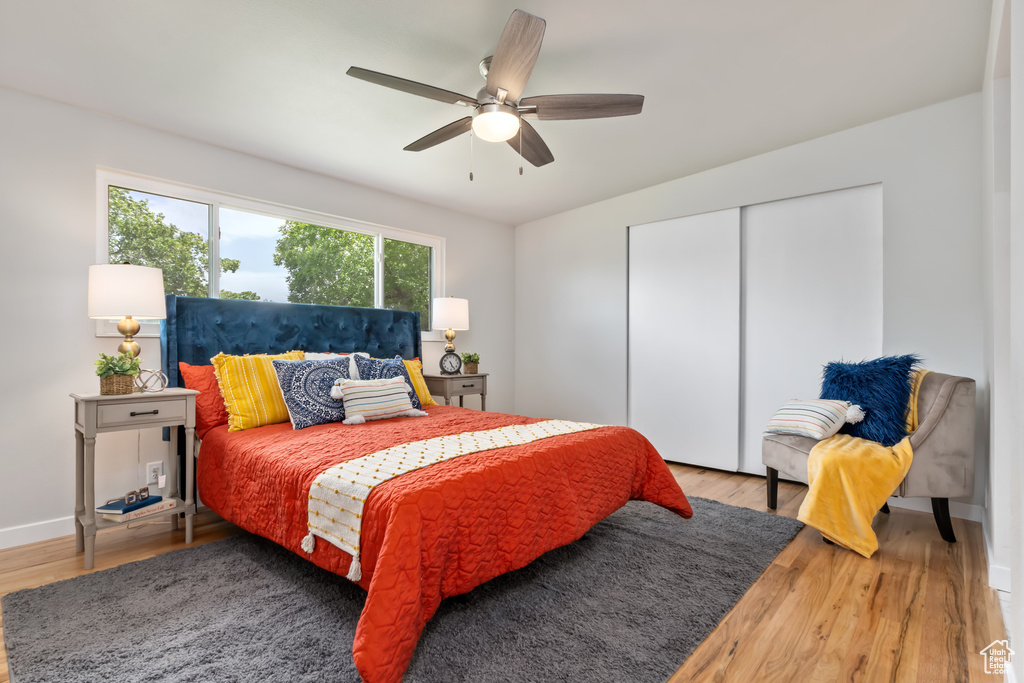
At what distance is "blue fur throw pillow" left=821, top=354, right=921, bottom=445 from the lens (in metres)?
2.65

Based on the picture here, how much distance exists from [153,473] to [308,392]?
1.19 metres

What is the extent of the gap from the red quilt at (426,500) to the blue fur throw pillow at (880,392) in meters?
1.14

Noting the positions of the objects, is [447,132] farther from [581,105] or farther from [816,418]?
[816,418]

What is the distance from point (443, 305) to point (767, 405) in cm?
279

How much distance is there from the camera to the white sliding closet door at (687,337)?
3.82 meters

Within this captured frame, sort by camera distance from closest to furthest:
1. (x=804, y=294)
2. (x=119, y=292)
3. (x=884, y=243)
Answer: (x=119, y=292) < (x=884, y=243) < (x=804, y=294)

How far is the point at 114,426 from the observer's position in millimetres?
2334

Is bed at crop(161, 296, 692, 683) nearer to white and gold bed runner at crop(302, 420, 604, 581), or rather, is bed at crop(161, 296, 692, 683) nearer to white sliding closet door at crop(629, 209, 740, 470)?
white and gold bed runner at crop(302, 420, 604, 581)

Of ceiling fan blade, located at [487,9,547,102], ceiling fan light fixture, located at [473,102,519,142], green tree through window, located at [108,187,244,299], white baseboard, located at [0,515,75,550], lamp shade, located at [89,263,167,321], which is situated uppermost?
ceiling fan blade, located at [487,9,547,102]

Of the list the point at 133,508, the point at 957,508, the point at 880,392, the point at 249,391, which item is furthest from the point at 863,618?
the point at 133,508

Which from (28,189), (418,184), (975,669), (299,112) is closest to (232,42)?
(299,112)

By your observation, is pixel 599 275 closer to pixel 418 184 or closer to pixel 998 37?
pixel 418 184

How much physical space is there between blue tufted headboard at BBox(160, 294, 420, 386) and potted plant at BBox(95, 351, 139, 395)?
1.46ft

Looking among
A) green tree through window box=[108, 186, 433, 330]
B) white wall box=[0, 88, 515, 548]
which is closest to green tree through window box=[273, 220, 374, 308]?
green tree through window box=[108, 186, 433, 330]
